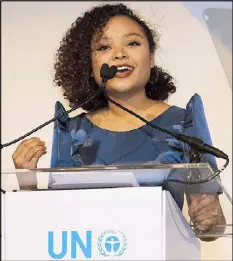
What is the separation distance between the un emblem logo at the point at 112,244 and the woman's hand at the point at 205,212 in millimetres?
178

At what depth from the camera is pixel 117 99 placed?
1.86 metres

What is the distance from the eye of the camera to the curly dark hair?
1915mm

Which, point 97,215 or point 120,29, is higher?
point 120,29

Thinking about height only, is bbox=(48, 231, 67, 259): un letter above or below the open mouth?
below

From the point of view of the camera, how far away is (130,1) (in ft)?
6.58

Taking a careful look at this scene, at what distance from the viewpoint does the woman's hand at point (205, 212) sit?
1194 mm

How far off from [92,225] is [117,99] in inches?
32.3

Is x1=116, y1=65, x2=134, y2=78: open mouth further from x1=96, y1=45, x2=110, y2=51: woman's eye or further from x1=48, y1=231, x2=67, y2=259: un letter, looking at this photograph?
x1=48, y1=231, x2=67, y2=259: un letter

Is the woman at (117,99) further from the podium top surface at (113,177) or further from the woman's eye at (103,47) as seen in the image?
the podium top surface at (113,177)

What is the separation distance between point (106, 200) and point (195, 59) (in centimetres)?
99

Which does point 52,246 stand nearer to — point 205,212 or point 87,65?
point 205,212

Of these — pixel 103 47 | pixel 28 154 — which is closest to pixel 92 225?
pixel 28 154

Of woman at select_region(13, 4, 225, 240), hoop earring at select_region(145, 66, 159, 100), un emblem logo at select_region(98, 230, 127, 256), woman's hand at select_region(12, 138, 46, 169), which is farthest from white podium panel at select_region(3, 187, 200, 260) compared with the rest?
hoop earring at select_region(145, 66, 159, 100)

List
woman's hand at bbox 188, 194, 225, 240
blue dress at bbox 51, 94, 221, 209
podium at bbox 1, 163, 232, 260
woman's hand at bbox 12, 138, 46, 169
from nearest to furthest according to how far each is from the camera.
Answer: podium at bbox 1, 163, 232, 260, woman's hand at bbox 188, 194, 225, 240, woman's hand at bbox 12, 138, 46, 169, blue dress at bbox 51, 94, 221, 209
